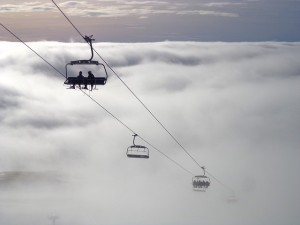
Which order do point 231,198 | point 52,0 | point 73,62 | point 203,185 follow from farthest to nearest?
point 231,198
point 203,185
point 73,62
point 52,0

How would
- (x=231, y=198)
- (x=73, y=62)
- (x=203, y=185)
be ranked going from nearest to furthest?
(x=73, y=62) → (x=203, y=185) → (x=231, y=198)

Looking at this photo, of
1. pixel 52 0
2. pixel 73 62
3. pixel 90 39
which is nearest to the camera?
pixel 52 0

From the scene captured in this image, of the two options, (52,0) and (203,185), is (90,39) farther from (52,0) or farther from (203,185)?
(203,185)

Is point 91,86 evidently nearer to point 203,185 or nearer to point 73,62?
point 73,62

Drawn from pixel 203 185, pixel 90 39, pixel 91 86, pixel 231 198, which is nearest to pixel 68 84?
pixel 91 86

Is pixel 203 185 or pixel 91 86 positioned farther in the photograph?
pixel 203 185

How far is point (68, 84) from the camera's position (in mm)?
47031

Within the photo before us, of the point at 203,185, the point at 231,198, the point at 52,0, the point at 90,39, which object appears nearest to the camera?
the point at 52,0

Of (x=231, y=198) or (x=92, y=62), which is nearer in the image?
(x=92, y=62)

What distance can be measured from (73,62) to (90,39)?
4.02 m

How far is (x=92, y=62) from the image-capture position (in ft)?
144

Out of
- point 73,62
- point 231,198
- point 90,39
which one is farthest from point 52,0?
point 231,198

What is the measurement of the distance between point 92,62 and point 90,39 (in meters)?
2.39

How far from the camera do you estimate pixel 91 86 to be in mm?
47719
